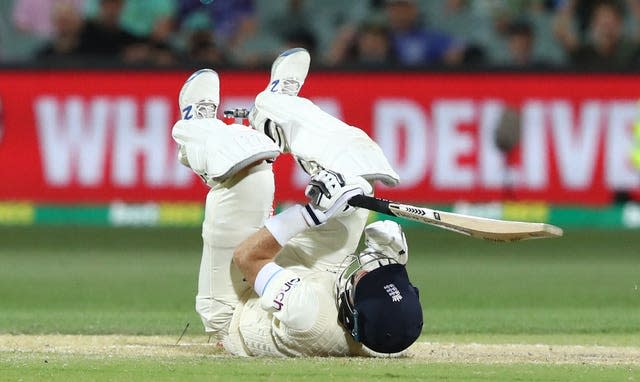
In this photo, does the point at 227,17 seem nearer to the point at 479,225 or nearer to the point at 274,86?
the point at 274,86

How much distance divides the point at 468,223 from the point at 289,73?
130 cm

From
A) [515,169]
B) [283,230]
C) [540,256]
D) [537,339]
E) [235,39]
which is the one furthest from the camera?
[235,39]

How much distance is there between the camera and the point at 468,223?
5.70 metres

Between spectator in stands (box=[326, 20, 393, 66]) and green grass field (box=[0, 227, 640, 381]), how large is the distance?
5.24 feet

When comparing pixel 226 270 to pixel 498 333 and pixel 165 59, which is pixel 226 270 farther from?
pixel 165 59

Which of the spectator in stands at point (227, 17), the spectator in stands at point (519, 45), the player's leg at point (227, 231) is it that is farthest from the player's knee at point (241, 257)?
the spectator in stands at point (227, 17)

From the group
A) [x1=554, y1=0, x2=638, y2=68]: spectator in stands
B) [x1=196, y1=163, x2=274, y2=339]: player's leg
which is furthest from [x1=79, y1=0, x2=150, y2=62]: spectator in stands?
[x1=196, y1=163, x2=274, y2=339]: player's leg

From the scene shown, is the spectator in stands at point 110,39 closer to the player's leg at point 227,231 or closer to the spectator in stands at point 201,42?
the spectator in stands at point 201,42

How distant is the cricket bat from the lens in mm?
5535

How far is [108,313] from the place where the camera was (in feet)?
27.1

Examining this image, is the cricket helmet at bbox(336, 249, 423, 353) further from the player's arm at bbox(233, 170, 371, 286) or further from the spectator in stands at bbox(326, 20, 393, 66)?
the spectator in stands at bbox(326, 20, 393, 66)

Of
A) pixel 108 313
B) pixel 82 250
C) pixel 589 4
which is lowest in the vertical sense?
pixel 82 250

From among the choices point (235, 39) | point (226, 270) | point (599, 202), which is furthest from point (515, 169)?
point (226, 270)

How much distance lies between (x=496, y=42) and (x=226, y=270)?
24.8ft
